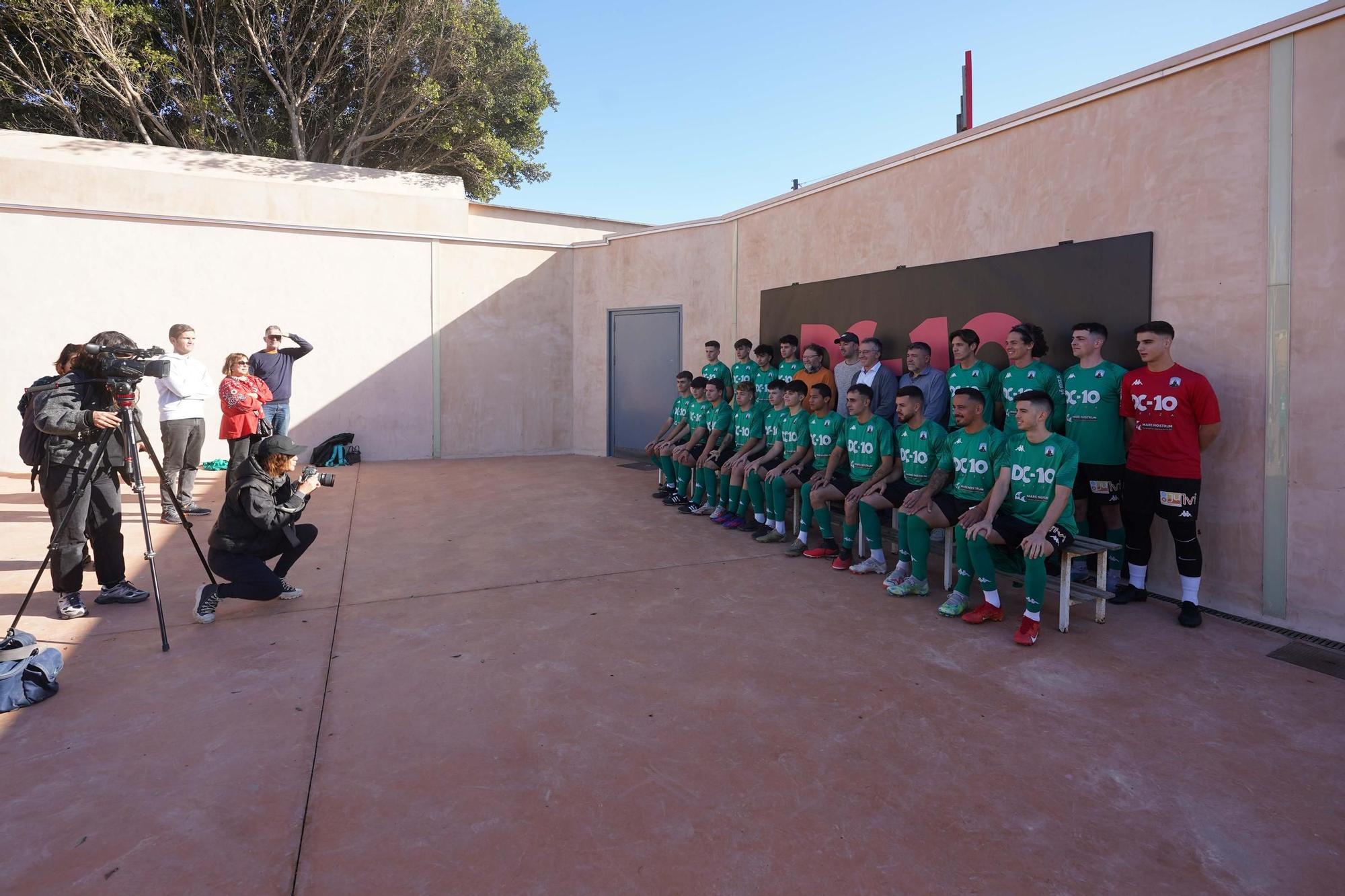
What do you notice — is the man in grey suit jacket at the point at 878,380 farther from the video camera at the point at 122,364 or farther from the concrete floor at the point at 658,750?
the video camera at the point at 122,364

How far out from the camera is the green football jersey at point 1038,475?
3793mm

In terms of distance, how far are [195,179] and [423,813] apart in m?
9.41

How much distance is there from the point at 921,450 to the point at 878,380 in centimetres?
131

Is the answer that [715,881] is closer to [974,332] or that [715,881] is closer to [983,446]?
[983,446]

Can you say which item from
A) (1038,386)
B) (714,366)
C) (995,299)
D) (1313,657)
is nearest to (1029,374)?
(1038,386)

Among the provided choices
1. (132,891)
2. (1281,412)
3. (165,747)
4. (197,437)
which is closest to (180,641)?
(165,747)

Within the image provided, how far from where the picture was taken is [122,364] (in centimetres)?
360

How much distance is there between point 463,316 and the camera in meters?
10.2

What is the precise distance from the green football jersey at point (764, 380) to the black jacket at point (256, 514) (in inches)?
164

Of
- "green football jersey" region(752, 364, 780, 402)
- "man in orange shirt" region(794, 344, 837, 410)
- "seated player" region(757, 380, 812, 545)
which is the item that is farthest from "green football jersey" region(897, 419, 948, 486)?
"green football jersey" region(752, 364, 780, 402)

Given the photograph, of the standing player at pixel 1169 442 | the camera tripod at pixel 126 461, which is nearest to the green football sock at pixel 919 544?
the standing player at pixel 1169 442

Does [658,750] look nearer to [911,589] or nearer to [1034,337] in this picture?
[911,589]

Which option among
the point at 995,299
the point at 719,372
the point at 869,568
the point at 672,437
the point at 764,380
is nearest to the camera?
the point at 869,568

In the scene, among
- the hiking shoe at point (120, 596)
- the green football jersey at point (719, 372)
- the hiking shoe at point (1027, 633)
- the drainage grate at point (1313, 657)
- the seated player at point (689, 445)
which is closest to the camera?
the drainage grate at point (1313, 657)
